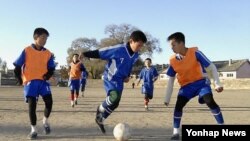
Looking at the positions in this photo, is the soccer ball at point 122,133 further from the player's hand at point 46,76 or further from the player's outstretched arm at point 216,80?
the player's hand at point 46,76

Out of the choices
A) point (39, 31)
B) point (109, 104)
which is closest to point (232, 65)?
point (109, 104)

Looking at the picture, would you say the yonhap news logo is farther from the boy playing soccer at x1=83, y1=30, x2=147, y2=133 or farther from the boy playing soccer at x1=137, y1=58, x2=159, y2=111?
the boy playing soccer at x1=137, y1=58, x2=159, y2=111

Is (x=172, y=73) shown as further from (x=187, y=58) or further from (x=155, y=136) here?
(x=155, y=136)

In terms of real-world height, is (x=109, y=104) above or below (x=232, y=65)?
below

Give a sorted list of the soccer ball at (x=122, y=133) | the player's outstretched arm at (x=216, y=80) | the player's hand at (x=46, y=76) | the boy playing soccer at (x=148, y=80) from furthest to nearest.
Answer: the boy playing soccer at (x=148, y=80)
the player's hand at (x=46, y=76)
the player's outstretched arm at (x=216, y=80)
the soccer ball at (x=122, y=133)

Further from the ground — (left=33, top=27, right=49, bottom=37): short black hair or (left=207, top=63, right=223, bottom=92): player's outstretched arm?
(left=33, top=27, right=49, bottom=37): short black hair

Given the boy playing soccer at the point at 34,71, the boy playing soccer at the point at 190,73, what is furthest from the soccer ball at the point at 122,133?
the boy playing soccer at the point at 34,71

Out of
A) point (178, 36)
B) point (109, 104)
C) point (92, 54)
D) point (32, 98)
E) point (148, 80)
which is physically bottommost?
point (109, 104)

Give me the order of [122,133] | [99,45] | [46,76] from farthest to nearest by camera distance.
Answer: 1. [99,45]
2. [46,76]
3. [122,133]

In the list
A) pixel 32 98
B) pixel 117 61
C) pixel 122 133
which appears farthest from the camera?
pixel 32 98

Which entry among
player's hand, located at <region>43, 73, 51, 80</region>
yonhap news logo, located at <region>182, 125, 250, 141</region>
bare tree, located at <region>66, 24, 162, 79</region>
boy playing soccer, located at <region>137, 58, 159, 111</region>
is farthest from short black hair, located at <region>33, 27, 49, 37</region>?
bare tree, located at <region>66, 24, 162, 79</region>

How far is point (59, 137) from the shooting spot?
316 inches

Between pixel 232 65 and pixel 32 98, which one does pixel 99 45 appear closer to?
pixel 232 65

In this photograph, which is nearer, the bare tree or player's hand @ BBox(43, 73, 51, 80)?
player's hand @ BBox(43, 73, 51, 80)
